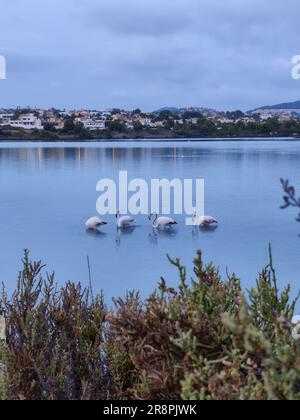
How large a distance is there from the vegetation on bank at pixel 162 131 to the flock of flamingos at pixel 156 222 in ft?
47.8

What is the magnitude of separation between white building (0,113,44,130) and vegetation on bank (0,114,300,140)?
460 millimetres

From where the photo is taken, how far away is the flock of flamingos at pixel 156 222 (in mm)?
8664

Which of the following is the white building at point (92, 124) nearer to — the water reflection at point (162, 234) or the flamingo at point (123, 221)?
the flamingo at point (123, 221)

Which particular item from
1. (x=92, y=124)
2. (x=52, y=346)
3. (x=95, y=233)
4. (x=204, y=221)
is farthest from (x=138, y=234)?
(x=92, y=124)

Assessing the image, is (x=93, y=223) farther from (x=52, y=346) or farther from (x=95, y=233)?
(x=52, y=346)

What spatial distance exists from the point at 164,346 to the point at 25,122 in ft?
75.1

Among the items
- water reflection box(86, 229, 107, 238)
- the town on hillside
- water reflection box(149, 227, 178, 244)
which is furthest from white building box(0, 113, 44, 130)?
water reflection box(149, 227, 178, 244)

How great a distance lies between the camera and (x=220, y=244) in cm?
774

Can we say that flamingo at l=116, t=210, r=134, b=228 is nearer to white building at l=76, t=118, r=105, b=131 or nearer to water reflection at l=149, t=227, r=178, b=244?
water reflection at l=149, t=227, r=178, b=244

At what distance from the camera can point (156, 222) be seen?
870 cm
